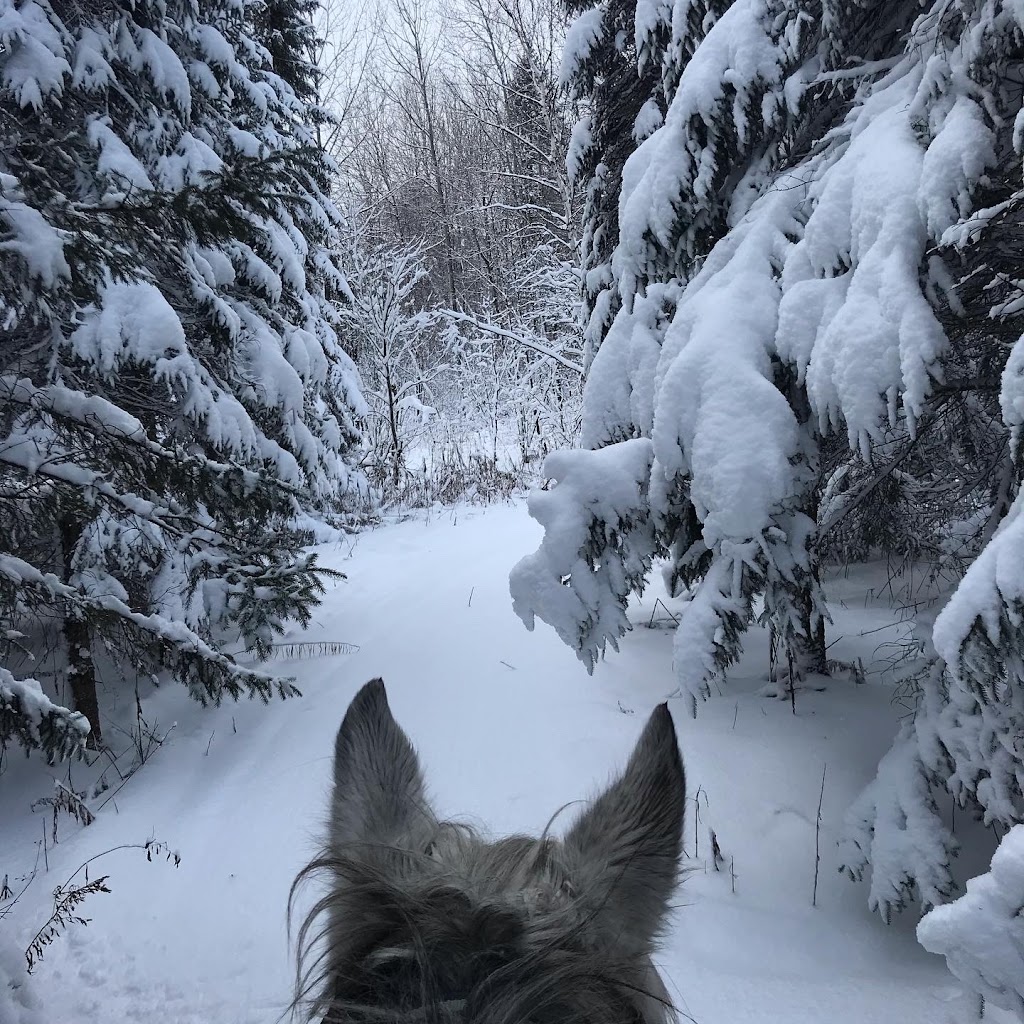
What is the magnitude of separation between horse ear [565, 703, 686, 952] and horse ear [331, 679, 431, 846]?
342 mm

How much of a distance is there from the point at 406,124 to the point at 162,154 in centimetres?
2433

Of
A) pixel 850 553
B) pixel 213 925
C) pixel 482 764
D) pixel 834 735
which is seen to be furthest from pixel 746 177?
pixel 213 925

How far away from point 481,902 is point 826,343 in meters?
2.08

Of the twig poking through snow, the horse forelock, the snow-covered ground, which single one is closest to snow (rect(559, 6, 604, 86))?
the snow-covered ground

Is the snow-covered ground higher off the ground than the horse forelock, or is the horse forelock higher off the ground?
the horse forelock

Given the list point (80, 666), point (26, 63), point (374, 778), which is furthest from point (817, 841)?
point (26, 63)

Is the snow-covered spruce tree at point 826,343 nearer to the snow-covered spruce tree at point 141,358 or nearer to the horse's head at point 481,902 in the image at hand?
the horse's head at point 481,902

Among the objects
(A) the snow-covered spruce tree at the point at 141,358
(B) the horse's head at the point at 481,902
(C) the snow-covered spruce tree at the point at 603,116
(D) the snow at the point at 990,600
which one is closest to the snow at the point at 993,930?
(D) the snow at the point at 990,600

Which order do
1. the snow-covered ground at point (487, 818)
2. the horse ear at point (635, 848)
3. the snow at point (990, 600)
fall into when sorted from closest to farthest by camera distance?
the horse ear at point (635, 848) → the snow at point (990, 600) → the snow-covered ground at point (487, 818)

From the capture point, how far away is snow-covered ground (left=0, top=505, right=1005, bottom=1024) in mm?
2379

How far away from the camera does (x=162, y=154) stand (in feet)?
16.8

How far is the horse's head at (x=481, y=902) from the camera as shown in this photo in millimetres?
871

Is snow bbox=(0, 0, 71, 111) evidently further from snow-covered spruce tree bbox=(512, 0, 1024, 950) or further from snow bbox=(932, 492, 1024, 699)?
snow bbox=(932, 492, 1024, 699)

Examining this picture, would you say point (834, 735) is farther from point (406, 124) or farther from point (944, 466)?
point (406, 124)
